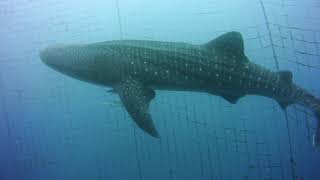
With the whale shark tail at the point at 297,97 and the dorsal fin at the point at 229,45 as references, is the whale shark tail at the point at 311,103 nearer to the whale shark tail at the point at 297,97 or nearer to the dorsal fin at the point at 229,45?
the whale shark tail at the point at 297,97

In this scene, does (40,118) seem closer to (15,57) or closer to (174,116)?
(15,57)

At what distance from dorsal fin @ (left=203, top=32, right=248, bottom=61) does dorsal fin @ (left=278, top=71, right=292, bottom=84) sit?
0.16 metres

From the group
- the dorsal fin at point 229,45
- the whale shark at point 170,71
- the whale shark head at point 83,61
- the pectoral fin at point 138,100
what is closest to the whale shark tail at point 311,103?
the whale shark at point 170,71

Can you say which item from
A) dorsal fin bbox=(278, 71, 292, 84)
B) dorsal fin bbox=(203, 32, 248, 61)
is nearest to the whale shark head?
dorsal fin bbox=(203, 32, 248, 61)

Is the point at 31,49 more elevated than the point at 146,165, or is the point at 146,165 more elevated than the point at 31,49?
the point at 31,49

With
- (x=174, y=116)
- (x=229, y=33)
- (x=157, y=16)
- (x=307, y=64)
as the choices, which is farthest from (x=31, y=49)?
(x=307, y=64)

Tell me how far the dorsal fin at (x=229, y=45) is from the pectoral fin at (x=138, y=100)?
289 mm

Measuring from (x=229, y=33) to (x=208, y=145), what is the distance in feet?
1.45

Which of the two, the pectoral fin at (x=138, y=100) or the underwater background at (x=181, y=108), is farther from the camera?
the underwater background at (x=181, y=108)

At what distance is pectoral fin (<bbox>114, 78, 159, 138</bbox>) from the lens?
154 cm

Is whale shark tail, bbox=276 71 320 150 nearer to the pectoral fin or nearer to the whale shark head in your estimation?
the pectoral fin

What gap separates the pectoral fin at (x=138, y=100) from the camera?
1.54m

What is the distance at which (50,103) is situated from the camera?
1736mm

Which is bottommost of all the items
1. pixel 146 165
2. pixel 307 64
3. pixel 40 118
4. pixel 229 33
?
pixel 146 165
